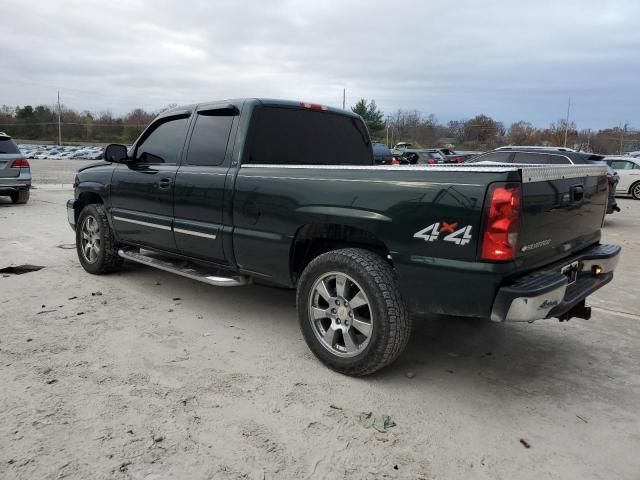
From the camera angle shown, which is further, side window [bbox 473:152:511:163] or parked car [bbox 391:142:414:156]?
parked car [bbox 391:142:414:156]

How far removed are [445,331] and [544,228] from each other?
5.51 feet

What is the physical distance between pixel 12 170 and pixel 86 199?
774 centimetres

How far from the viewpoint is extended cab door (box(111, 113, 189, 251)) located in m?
4.83

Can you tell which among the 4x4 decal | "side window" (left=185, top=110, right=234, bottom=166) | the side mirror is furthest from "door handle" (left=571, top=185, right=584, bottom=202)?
the side mirror

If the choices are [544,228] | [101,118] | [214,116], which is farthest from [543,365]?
[101,118]

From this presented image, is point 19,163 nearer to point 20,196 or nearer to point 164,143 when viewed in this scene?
point 20,196

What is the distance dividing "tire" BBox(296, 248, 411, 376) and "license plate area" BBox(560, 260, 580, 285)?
114cm

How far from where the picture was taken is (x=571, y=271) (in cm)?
352

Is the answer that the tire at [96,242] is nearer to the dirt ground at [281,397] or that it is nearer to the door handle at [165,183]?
the dirt ground at [281,397]

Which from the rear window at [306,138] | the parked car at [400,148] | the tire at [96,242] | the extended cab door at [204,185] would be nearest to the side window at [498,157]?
the rear window at [306,138]

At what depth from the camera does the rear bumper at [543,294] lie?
2.79 meters

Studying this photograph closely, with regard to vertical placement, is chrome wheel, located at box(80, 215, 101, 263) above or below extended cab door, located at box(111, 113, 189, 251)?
below

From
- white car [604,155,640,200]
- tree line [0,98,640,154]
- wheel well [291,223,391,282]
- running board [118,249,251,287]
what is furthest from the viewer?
tree line [0,98,640,154]

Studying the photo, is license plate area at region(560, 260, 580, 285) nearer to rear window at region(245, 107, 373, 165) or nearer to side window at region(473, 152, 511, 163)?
rear window at region(245, 107, 373, 165)
